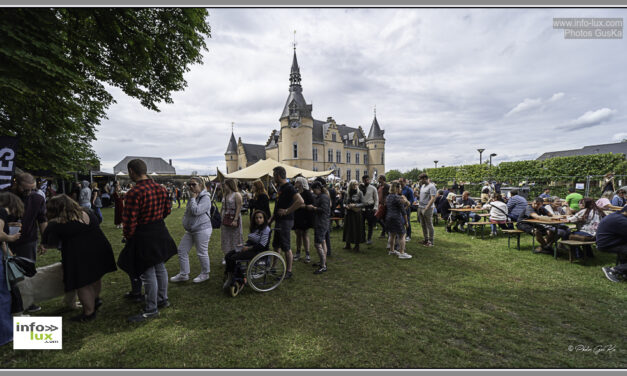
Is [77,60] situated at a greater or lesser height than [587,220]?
greater

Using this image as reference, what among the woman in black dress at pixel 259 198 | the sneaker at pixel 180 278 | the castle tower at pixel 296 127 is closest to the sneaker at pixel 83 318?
the sneaker at pixel 180 278

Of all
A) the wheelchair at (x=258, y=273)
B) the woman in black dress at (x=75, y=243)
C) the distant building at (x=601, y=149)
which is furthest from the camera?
the distant building at (x=601, y=149)

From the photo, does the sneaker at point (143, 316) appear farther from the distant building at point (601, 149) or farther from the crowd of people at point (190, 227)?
the distant building at point (601, 149)

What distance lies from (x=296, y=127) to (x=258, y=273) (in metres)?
Result: 35.9

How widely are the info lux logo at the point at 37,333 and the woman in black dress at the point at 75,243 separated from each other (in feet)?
1.21

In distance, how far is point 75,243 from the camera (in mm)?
2916

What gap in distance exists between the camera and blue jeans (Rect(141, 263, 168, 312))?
3.12m

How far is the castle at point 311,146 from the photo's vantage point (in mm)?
38406

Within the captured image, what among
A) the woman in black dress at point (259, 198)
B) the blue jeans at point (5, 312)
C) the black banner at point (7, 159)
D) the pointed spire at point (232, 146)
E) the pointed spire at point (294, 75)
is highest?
the pointed spire at point (294, 75)

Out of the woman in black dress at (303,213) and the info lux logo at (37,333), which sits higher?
the woman in black dress at (303,213)

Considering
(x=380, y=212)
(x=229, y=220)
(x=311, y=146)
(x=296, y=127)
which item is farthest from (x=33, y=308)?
(x=311, y=146)

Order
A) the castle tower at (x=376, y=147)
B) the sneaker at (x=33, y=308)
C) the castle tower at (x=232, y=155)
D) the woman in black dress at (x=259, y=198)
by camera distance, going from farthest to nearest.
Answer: the castle tower at (x=232, y=155) < the castle tower at (x=376, y=147) < the woman in black dress at (x=259, y=198) < the sneaker at (x=33, y=308)

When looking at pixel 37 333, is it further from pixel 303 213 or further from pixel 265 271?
pixel 303 213

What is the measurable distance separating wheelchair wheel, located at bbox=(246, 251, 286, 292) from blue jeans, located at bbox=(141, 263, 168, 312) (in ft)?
3.85
